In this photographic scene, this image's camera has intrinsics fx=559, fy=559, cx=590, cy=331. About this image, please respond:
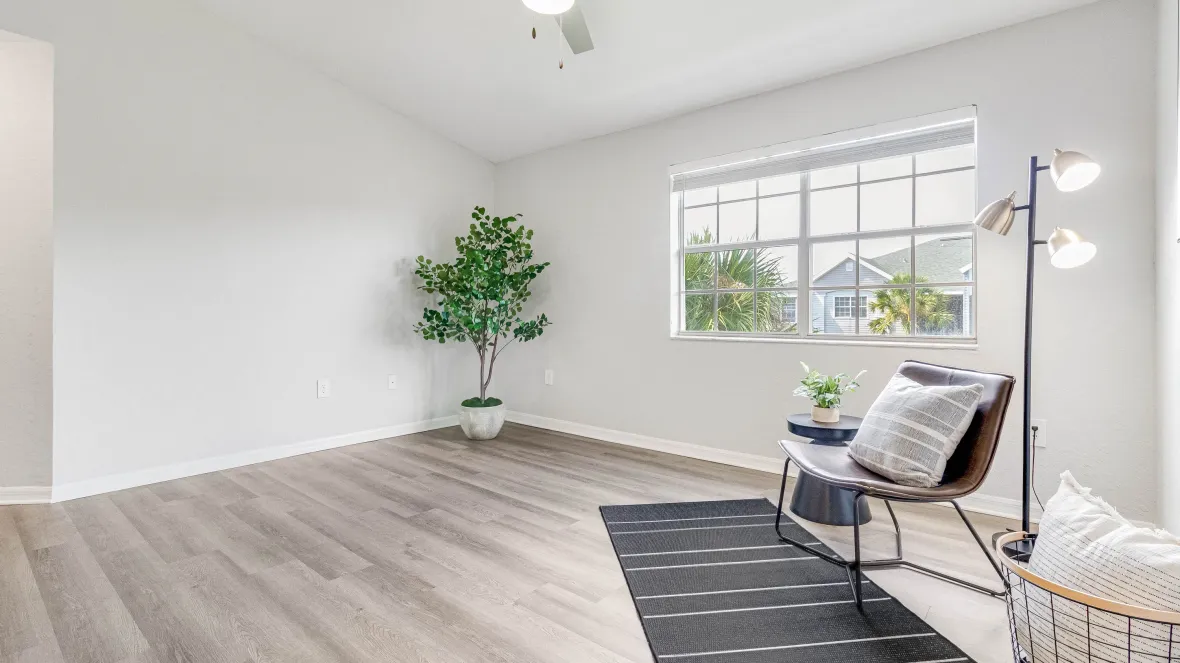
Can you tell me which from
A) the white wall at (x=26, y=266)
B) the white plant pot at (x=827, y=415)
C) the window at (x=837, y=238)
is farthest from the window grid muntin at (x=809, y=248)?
the white wall at (x=26, y=266)

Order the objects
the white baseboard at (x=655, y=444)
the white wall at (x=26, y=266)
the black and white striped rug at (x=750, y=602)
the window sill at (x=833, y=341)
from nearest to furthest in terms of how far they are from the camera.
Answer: the black and white striped rug at (x=750, y=602)
the window sill at (x=833, y=341)
the white wall at (x=26, y=266)
the white baseboard at (x=655, y=444)

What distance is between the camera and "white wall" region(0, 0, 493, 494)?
3074mm

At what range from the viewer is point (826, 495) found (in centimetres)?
261

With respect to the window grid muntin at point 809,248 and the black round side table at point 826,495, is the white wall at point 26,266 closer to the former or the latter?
the window grid muntin at point 809,248

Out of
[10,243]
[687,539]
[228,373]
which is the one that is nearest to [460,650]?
[687,539]

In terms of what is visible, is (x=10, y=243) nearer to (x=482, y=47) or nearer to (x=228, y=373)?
(x=228, y=373)

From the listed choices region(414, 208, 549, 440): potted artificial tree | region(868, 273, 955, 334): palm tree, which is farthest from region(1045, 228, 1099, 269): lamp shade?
region(414, 208, 549, 440): potted artificial tree

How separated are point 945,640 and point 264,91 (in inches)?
182

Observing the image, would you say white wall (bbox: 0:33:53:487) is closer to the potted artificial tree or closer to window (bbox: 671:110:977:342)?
the potted artificial tree

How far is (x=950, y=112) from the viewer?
2.86m

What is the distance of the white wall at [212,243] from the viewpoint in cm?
307

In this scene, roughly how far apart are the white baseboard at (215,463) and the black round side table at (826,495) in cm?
312

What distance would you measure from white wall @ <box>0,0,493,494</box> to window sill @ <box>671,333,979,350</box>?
239 cm

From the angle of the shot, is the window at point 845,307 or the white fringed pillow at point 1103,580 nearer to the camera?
the white fringed pillow at point 1103,580
